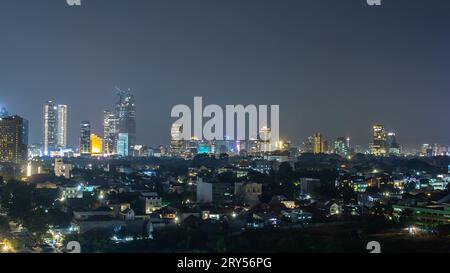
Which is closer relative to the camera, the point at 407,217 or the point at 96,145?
the point at 407,217

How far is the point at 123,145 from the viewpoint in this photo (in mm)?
21812

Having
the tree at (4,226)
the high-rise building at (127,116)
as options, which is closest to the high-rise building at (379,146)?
the high-rise building at (127,116)

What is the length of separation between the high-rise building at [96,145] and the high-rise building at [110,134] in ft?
0.88

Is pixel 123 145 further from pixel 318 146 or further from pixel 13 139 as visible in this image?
pixel 318 146

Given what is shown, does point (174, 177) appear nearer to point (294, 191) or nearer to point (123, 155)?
point (294, 191)

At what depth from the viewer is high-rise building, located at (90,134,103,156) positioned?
77.2ft

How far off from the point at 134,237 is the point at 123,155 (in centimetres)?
1806

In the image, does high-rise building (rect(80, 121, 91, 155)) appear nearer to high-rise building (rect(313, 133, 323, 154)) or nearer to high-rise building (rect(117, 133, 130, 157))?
high-rise building (rect(117, 133, 130, 157))

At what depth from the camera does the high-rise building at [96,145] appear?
77.2 ft

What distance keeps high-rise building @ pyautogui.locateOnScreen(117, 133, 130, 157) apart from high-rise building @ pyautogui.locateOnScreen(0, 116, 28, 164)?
4.43 metres

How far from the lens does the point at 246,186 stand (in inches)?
354

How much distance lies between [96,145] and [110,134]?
1585mm

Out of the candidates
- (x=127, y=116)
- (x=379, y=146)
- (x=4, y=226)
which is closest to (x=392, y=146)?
(x=379, y=146)
